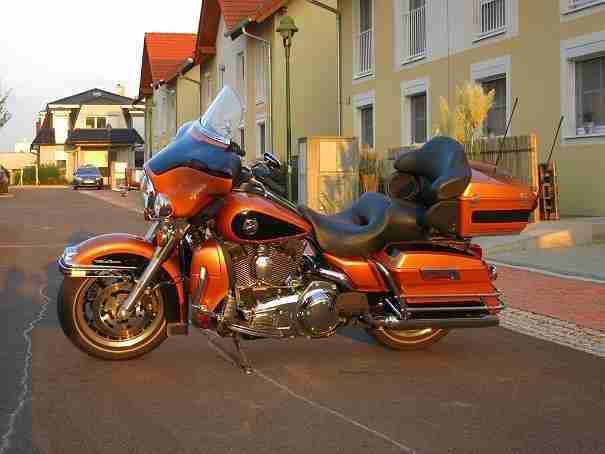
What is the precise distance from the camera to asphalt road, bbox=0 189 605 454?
15.8 ft

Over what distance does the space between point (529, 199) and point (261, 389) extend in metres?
2.30

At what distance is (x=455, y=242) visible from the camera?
21.8 feet

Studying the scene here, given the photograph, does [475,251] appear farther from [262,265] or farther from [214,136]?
[214,136]

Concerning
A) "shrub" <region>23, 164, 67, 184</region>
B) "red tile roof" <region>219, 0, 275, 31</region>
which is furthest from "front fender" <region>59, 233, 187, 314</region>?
"shrub" <region>23, 164, 67, 184</region>

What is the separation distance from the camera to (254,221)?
6.03m

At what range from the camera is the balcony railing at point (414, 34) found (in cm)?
2138

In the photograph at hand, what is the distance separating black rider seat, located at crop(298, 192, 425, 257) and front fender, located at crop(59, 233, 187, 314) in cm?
96

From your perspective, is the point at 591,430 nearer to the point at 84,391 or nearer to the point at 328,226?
the point at 328,226

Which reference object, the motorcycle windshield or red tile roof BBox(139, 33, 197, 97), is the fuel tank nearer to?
the motorcycle windshield

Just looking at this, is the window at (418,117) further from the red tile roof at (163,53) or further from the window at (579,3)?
the red tile roof at (163,53)

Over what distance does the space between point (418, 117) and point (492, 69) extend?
12.6ft

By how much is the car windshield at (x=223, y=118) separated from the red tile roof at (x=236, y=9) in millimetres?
29648

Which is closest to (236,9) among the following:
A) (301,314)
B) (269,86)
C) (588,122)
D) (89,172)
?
(269,86)

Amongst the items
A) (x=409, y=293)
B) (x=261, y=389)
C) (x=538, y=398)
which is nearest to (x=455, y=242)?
(x=409, y=293)
